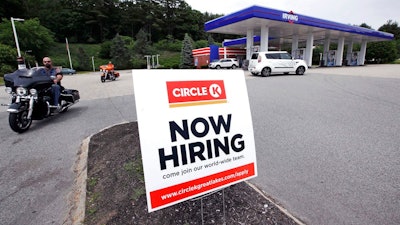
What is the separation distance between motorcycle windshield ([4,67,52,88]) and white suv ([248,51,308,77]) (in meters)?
13.1

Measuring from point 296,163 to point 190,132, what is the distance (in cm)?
236

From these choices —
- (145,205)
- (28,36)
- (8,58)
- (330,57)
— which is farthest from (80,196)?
(28,36)

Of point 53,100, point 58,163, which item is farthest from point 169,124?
point 53,100

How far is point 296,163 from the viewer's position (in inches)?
128

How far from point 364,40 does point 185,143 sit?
4539 centimetres

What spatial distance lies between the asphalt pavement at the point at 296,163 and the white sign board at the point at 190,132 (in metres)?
1.12

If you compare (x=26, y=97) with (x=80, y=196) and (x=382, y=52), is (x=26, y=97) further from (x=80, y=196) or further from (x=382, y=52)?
(x=382, y=52)

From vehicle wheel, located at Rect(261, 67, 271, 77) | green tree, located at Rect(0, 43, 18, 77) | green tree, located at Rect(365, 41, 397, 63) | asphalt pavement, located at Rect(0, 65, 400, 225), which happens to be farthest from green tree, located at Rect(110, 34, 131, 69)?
green tree, located at Rect(365, 41, 397, 63)

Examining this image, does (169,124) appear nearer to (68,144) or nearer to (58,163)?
(58,163)

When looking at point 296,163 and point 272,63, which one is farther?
point 272,63

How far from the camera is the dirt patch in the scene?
6.66 ft

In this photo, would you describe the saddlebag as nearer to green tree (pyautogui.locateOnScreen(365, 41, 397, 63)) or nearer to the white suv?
the white suv

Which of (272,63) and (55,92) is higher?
(272,63)

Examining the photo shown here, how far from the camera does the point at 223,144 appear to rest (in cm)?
174
